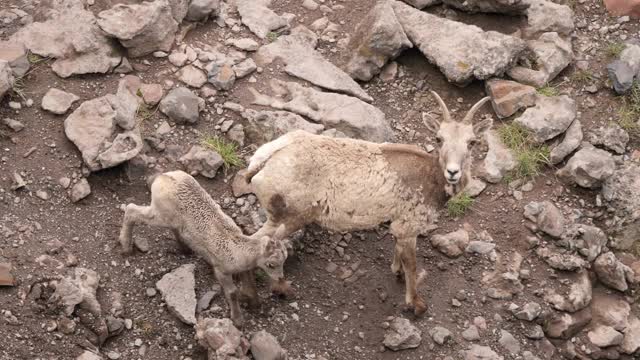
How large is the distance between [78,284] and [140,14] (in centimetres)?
448

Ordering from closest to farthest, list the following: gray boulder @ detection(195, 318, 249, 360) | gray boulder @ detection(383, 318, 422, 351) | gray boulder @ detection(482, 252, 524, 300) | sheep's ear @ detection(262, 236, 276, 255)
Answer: gray boulder @ detection(195, 318, 249, 360) → sheep's ear @ detection(262, 236, 276, 255) → gray boulder @ detection(383, 318, 422, 351) → gray boulder @ detection(482, 252, 524, 300)

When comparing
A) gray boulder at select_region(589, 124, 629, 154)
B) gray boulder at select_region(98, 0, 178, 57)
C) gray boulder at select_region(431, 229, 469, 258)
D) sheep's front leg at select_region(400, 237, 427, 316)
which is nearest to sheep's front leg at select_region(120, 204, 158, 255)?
gray boulder at select_region(98, 0, 178, 57)

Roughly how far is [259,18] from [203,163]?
3342 mm

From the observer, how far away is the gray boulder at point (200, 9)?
38.7 feet

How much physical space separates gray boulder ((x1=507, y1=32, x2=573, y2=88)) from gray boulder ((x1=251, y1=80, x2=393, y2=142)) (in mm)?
2736

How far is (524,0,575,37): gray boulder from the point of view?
1285 centimetres

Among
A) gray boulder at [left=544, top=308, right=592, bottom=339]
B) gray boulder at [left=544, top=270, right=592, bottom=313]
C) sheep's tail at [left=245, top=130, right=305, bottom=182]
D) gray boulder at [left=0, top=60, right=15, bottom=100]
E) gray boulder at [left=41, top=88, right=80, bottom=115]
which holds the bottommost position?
gray boulder at [left=544, top=308, right=592, bottom=339]

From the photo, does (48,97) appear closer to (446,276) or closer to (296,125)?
(296,125)

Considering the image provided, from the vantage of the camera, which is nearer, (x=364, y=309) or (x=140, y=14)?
(x=364, y=309)

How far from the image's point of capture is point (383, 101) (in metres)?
12.3

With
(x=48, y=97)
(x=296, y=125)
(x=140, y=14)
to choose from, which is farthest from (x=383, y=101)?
(x=48, y=97)

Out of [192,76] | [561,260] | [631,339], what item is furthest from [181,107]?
[631,339]

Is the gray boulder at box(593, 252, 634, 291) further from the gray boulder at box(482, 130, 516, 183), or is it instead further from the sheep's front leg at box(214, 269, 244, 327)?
the sheep's front leg at box(214, 269, 244, 327)

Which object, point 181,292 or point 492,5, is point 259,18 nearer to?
point 492,5
